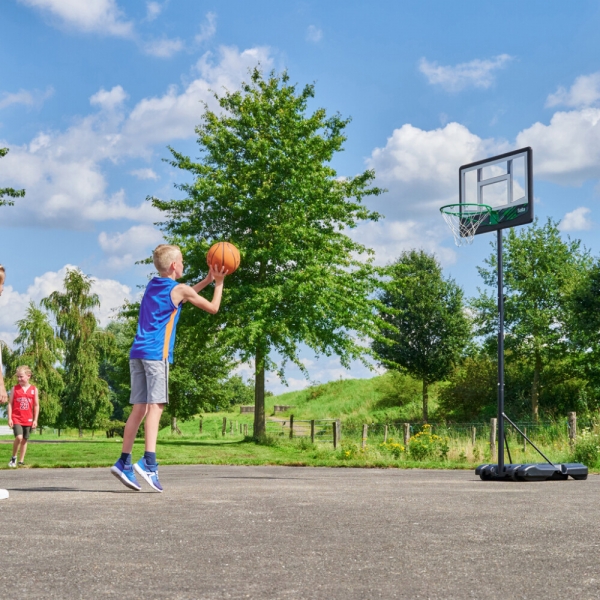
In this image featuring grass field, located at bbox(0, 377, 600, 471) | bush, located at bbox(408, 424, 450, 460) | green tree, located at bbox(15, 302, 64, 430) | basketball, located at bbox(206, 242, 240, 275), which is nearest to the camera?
basketball, located at bbox(206, 242, 240, 275)

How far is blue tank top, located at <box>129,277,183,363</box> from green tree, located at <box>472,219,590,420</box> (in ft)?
117

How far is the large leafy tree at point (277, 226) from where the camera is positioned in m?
28.1

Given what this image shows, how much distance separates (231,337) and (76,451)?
7.18 metres

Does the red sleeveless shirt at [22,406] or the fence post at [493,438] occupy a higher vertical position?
the red sleeveless shirt at [22,406]

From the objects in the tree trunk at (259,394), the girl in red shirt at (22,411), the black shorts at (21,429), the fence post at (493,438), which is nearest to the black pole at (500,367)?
the fence post at (493,438)

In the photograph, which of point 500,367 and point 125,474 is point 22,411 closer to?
point 125,474

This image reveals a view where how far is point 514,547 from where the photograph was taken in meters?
4.55

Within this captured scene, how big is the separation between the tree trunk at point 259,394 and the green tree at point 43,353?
16.5 metres

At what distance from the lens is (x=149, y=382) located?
23.5 ft

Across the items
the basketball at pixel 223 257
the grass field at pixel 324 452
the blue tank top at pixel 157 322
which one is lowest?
the grass field at pixel 324 452

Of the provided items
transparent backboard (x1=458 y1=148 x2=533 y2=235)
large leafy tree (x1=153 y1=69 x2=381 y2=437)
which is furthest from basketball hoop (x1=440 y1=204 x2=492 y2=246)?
large leafy tree (x1=153 y1=69 x2=381 y2=437)

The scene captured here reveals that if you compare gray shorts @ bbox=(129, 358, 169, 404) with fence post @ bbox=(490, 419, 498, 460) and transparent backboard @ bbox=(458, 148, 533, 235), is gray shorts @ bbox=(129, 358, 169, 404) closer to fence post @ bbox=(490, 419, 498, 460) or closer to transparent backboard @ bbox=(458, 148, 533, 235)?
transparent backboard @ bbox=(458, 148, 533, 235)

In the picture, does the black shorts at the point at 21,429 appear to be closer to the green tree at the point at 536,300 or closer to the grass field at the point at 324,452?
the grass field at the point at 324,452

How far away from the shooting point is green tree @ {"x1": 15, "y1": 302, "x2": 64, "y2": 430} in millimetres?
41250
